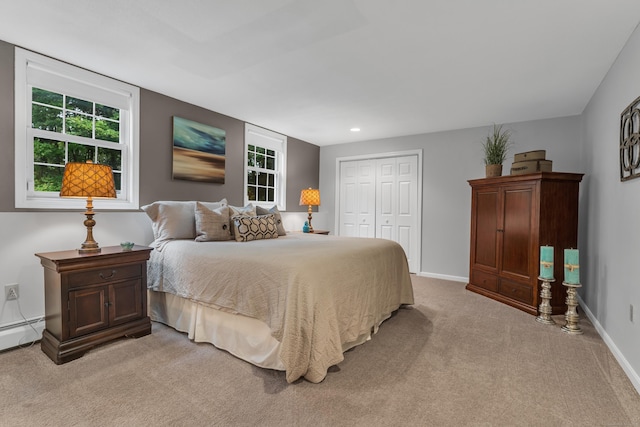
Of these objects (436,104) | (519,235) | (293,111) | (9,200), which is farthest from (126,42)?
(519,235)

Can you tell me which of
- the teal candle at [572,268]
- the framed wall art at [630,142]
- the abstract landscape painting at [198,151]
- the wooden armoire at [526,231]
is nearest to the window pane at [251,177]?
the abstract landscape painting at [198,151]

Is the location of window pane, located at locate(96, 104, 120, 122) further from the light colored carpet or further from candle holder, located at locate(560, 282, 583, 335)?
candle holder, located at locate(560, 282, 583, 335)

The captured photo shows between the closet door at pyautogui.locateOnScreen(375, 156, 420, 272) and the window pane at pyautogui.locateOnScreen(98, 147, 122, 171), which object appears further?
the closet door at pyautogui.locateOnScreen(375, 156, 420, 272)

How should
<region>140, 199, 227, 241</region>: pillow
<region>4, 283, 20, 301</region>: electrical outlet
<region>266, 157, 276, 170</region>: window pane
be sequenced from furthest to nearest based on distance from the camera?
<region>266, 157, 276, 170</region>: window pane < <region>140, 199, 227, 241</region>: pillow < <region>4, 283, 20, 301</region>: electrical outlet

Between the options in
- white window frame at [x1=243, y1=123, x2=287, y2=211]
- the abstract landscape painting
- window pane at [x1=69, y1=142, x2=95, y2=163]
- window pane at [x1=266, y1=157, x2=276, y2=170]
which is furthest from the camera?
window pane at [x1=266, y1=157, x2=276, y2=170]

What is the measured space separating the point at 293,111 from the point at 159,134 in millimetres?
1597

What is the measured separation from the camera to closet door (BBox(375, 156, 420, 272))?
206 inches

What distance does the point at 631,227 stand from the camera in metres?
2.17

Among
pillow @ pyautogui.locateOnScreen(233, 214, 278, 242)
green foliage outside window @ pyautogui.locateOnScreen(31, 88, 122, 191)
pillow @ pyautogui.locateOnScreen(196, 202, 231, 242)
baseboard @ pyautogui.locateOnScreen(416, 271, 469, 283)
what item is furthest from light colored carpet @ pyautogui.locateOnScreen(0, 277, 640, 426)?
baseboard @ pyautogui.locateOnScreen(416, 271, 469, 283)

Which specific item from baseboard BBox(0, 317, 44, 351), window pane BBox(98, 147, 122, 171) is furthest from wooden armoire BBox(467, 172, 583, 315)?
baseboard BBox(0, 317, 44, 351)

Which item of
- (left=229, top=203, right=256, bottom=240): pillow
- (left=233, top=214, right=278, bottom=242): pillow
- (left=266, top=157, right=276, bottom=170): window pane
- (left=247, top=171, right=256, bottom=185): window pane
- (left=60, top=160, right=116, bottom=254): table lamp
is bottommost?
(left=233, top=214, right=278, bottom=242): pillow

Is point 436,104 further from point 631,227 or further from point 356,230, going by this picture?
point 356,230

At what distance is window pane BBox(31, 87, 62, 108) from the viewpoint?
8.77 ft

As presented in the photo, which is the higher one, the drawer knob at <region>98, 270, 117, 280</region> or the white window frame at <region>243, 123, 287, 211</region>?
the white window frame at <region>243, 123, 287, 211</region>
